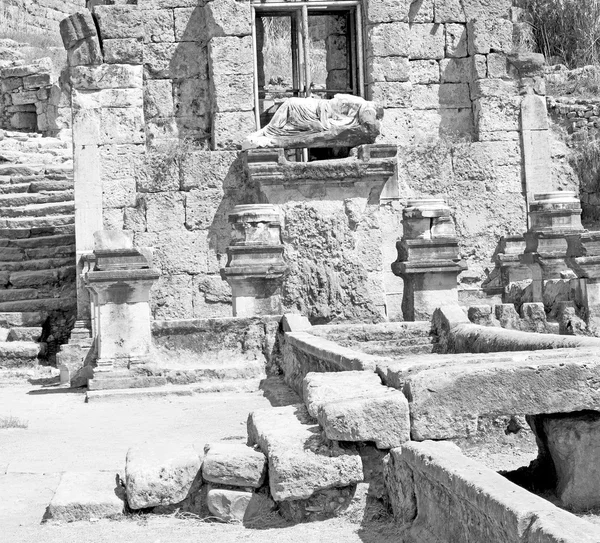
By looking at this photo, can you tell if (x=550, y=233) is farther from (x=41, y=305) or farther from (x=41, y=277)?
(x=41, y=277)

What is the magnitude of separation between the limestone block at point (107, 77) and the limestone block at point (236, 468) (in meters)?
10.1

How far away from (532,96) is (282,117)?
3.81 metres

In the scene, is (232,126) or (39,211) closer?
(232,126)

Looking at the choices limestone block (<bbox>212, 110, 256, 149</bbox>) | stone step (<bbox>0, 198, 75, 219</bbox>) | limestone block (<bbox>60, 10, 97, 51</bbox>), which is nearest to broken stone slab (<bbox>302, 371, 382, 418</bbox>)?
limestone block (<bbox>212, 110, 256, 149</bbox>)

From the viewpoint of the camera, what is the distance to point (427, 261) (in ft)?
40.2

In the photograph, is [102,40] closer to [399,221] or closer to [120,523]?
[399,221]

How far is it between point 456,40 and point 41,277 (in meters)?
6.77

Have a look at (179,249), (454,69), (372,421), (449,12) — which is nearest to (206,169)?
(179,249)

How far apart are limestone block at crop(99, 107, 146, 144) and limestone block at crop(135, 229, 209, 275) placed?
1323mm

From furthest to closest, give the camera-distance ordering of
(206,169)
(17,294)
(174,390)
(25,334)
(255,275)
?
(17,294) → (206,169) → (25,334) → (255,275) → (174,390)

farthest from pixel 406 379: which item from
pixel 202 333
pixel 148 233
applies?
pixel 148 233

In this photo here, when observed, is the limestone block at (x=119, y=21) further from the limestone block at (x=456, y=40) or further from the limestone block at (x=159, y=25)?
the limestone block at (x=456, y=40)

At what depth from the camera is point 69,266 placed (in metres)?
15.9

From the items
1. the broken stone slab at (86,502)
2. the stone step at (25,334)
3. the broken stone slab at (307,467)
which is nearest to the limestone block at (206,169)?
the stone step at (25,334)
